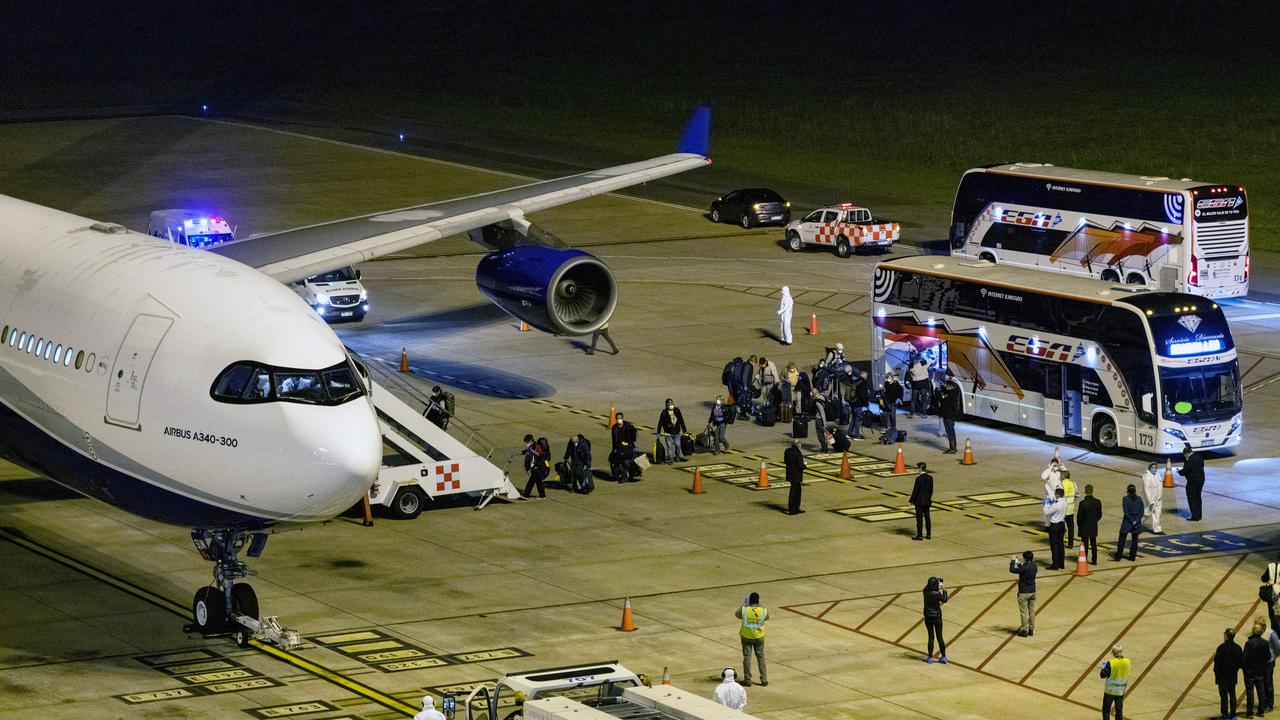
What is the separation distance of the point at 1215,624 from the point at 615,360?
25460 millimetres

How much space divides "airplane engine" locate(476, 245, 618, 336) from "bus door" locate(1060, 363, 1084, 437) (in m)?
11.5

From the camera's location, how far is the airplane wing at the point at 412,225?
4484 cm

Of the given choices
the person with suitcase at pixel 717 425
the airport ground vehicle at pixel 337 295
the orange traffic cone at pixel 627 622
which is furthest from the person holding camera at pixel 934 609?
the airport ground vehicle at pixel 337 295

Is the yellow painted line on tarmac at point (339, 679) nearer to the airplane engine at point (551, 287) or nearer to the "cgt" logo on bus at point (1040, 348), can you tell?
the airplane engine at point (551, 287)

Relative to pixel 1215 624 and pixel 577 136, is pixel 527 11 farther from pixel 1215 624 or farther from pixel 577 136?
pixel 1215 624

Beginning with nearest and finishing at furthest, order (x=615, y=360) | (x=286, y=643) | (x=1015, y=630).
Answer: (x=286, y=643)
(x=1015, y=630)
(x=615, y=360)

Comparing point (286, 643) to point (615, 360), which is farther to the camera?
point (615, 360)

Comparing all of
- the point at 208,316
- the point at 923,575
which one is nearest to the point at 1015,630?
the point at 923,575

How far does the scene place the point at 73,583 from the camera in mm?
37625

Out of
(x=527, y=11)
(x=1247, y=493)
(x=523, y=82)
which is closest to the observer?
(x=1247, y=493)

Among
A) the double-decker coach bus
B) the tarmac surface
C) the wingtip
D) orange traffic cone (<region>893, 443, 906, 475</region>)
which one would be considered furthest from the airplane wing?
orange traffic cone (<region>893, 443, 906, 475</region>)

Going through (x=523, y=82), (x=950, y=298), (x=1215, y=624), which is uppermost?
(x=523, y=82)

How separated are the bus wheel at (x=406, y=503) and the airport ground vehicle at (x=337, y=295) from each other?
65.8 ft

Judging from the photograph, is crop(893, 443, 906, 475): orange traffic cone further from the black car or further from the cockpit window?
the black car
